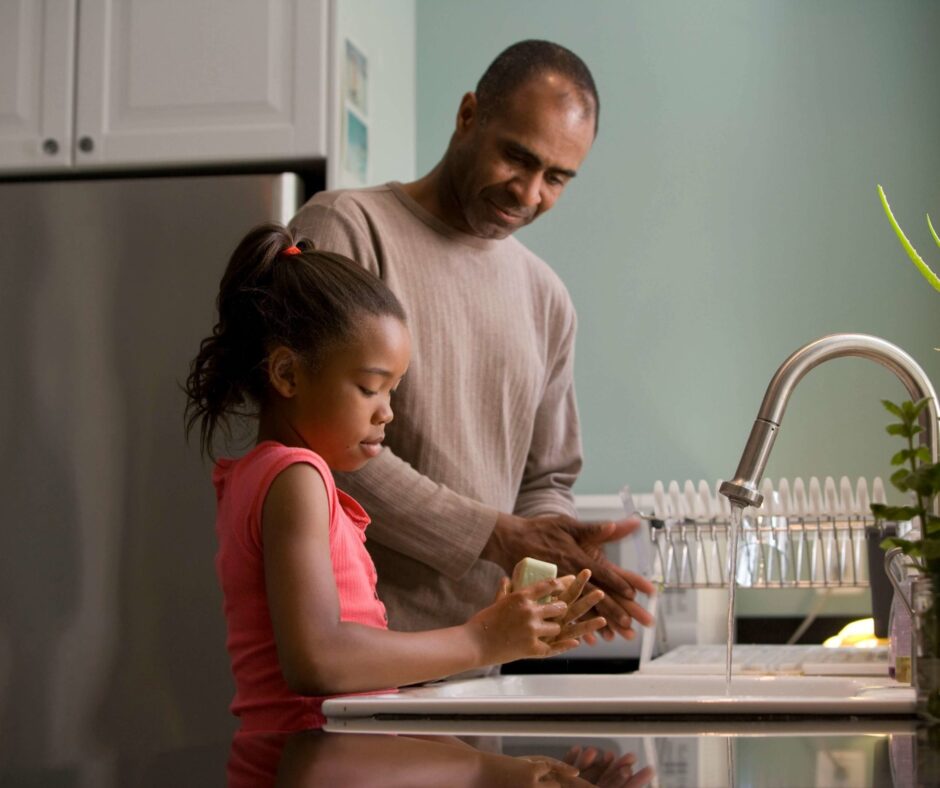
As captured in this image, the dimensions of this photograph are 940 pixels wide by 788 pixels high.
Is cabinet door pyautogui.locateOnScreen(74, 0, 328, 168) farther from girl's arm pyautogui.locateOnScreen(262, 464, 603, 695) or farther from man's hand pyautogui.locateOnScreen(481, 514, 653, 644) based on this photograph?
girl's arm pyautogui.locateOnScreen(262, 464, 603, 695)

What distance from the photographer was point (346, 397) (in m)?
1.12

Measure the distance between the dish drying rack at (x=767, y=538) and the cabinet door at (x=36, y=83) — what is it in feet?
4.26

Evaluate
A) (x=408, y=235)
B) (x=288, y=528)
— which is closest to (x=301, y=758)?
(x=288, y=528)

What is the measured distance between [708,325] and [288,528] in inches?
70.4

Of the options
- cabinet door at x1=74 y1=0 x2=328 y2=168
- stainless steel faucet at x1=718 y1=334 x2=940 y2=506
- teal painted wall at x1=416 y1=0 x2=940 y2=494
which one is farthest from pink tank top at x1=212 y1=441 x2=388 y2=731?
teal painted wall at x1=416 y1=0 x2=940 y2=494

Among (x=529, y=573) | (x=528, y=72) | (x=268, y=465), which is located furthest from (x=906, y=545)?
(x=528, y=72)

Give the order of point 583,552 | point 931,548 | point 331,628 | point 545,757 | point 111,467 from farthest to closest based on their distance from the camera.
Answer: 1. point 111,467
2. point 583,552
3. point 331,628
4. point 931,548
5. point 545,757

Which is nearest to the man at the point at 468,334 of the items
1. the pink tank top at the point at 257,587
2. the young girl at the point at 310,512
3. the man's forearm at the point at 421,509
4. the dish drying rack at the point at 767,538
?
the man's forearm at the point at 421,509

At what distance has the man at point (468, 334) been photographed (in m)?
1.47

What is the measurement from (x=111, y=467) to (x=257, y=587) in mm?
1259

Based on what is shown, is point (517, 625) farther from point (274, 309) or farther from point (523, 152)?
point (523, 152)

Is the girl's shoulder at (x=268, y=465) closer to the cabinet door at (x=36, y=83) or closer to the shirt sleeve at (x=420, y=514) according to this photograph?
the shirt sleeve at (x=420, y=514)

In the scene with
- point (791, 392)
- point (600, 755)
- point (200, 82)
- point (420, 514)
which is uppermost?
point (200, 82)

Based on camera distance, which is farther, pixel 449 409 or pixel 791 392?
pixel 449 409
